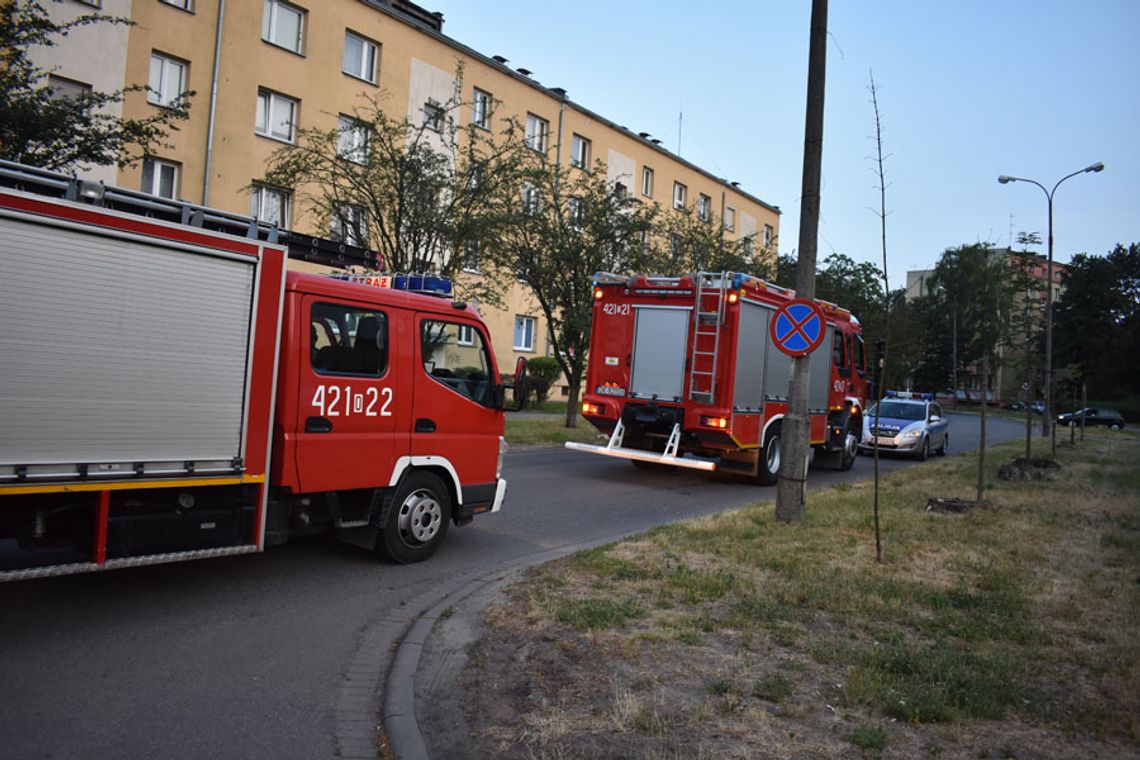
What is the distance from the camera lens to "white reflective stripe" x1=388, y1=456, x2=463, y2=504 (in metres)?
6.83

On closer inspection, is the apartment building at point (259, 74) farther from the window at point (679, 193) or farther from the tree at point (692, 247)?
the window at point (679, 193)

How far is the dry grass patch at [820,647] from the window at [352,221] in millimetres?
9664

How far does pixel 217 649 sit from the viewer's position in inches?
197

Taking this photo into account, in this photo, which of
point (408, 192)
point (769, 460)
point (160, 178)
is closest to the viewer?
point (769, 460)

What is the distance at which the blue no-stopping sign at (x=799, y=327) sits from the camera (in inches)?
340

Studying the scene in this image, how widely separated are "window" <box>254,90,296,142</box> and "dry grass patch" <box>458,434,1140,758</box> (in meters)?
18.8

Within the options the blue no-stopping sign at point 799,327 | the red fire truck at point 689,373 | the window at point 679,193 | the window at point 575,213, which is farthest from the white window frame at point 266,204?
the window at point 679,193

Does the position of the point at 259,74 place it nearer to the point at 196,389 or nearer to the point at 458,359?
the point at 458,359

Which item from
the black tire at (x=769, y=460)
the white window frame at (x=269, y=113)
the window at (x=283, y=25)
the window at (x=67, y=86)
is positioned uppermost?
the window at (x=283, y=25)

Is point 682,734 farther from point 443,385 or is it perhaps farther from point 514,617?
point 443,385

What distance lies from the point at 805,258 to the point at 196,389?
6577 mm

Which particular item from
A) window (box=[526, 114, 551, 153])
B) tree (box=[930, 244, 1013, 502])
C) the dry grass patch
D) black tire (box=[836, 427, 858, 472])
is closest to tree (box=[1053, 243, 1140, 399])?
window (box=[526, 114, 551, 153])

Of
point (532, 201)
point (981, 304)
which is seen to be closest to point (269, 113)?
point (532, 201)

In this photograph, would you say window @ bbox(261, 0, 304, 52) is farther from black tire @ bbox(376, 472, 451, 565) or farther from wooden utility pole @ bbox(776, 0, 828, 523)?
black tire @ bbox(376, 472, 451, 565)
